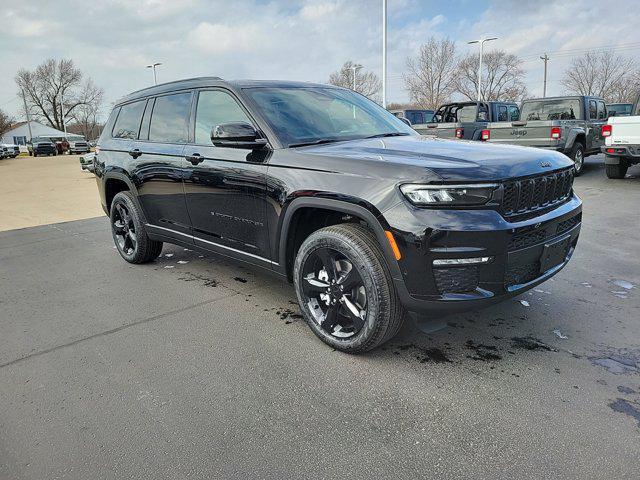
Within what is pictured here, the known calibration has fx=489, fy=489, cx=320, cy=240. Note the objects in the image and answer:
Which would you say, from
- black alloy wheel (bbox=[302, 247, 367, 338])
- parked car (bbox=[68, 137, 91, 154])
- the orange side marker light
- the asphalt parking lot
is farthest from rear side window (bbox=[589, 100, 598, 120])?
parked car (bbox=[68, 137, 91, 154])

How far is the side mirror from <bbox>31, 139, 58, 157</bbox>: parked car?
53567 mm

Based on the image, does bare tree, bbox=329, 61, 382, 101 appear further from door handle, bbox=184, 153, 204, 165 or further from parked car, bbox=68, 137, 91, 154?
door handle, bbox=184, 153, 204, 165

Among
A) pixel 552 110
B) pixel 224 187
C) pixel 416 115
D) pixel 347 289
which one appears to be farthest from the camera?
pixel 416 115

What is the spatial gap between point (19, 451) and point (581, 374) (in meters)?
2.96

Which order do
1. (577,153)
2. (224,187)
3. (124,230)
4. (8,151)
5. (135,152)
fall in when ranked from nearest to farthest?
(224,187) → (135,152) → (124,230) → (577,153) → (8,151)

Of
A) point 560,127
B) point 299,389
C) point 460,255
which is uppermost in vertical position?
point 560,127

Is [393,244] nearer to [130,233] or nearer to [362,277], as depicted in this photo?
[362,277]

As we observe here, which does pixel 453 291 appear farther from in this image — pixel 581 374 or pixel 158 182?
pixel 158 182

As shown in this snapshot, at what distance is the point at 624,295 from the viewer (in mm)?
4008

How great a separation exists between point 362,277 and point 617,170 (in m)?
10.3

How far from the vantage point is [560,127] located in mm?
10742

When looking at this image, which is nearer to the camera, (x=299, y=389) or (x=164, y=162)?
(x=299, y=389)

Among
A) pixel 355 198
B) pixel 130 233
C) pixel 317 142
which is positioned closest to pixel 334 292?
pixel 355 198

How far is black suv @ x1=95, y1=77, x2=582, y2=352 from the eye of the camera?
2619 mm
